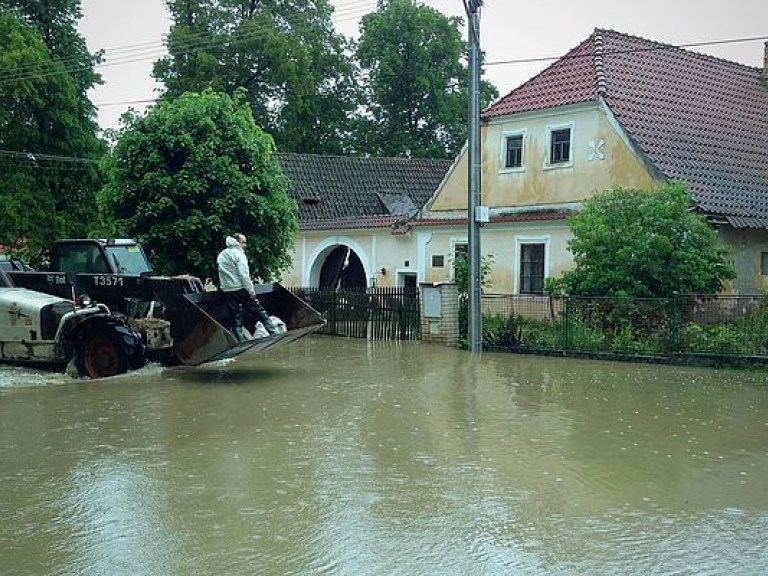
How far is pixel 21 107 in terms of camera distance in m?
34.7

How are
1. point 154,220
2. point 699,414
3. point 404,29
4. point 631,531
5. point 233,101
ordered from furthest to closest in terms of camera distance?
point 404,29, point 233,101, point 154,220, point 699,414, point 631,531

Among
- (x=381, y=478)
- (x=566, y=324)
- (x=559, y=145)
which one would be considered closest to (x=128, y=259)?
(x=566, y=324)

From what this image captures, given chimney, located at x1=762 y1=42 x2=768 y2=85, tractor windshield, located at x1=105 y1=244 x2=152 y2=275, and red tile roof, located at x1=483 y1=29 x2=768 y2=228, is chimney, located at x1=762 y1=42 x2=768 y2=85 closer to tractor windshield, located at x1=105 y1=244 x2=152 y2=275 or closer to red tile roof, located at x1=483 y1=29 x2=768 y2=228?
red tile roof, located at x1=483 y1=29 x2=768 y2=228

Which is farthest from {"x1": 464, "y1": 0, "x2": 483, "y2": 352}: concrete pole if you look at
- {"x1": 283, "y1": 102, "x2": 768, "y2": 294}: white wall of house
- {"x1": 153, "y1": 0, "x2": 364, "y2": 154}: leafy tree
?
{"x1": 153, "y1": 0, "x2": 364, "y2": 154}: leafy tree

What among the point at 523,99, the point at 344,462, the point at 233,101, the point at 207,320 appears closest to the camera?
the point at 344,462

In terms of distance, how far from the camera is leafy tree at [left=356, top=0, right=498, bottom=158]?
49.0 metres

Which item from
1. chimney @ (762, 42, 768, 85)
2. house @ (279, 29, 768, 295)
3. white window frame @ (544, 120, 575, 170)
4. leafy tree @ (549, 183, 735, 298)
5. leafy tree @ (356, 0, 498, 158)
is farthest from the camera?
leafy tree @ (356, 0, 498, 158)

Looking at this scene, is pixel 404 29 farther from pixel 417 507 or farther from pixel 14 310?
pixel 417 507

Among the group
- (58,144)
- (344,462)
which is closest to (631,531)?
(344,462)

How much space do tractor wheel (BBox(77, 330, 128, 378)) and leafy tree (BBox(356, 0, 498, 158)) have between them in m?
36.0

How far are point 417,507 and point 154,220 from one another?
14.8 m

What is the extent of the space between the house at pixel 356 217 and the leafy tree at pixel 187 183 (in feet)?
26.3

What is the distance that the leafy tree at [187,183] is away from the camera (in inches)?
789

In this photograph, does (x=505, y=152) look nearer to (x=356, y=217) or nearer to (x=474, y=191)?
(x=474, y=191)
